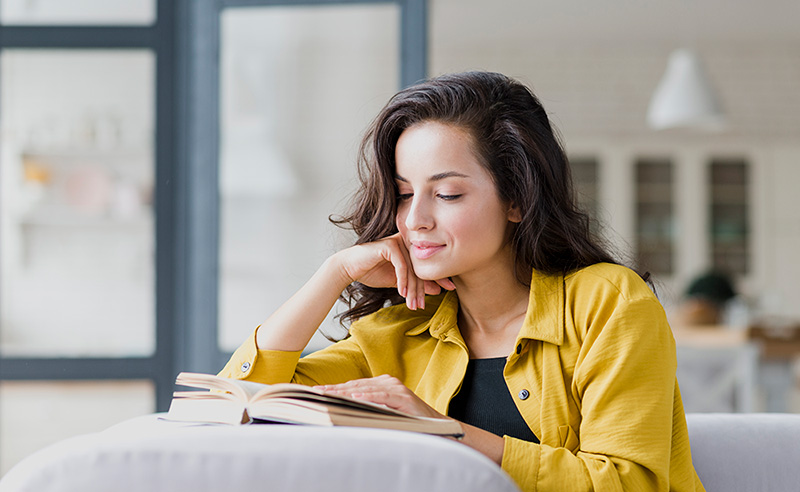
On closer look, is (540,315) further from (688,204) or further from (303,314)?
(688,204)

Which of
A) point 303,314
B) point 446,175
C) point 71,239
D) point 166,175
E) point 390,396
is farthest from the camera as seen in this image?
point 71,239

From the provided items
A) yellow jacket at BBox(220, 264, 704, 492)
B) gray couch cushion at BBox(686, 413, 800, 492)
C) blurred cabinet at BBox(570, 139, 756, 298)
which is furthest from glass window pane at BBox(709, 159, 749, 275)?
yellow jacket at BBox(220, 264, 704, 492)

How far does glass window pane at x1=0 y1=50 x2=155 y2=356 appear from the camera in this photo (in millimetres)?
2883

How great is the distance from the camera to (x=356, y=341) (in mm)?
1445

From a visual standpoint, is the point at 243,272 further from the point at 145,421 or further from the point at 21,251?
the point at 145,421

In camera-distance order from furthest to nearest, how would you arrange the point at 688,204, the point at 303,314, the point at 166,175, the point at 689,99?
the point at 688,204 < the point at 689,99 < the point at 166,175 < the point at 303,314

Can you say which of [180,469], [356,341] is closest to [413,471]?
[180,469]

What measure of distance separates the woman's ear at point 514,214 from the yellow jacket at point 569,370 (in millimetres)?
102

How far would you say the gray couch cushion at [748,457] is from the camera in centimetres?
133

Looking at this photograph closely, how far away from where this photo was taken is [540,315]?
1.23 m

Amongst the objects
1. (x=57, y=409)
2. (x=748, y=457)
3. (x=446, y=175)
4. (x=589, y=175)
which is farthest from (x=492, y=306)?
(x=589, y=175)

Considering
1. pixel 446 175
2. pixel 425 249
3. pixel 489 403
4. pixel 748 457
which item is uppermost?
pixel 446 175

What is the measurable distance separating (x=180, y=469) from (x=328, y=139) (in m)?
2.22

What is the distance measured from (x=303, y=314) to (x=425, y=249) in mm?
248
